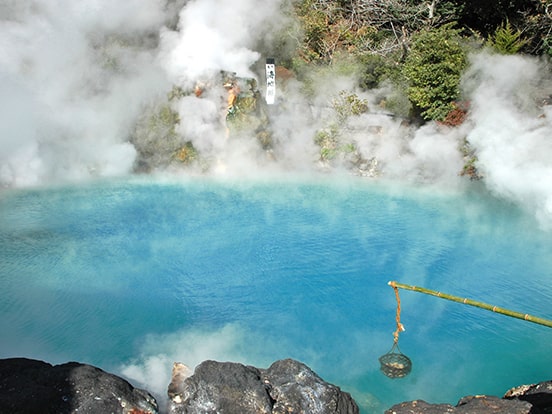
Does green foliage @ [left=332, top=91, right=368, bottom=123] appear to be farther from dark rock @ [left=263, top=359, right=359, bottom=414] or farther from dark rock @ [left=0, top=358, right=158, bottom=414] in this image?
dark rock @ [left=0, top=358, right=158, bottom=414]

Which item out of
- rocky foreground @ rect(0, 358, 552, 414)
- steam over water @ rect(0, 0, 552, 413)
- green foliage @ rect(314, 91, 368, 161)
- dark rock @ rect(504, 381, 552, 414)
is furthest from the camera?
green foliage @ rect(314, 91, 368, 161)

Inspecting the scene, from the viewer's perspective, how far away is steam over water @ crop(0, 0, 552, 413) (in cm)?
607

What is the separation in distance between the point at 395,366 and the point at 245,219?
5391 millimetres

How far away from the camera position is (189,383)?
15.6 feet

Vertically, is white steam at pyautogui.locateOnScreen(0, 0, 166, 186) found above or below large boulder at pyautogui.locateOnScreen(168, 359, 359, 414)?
above

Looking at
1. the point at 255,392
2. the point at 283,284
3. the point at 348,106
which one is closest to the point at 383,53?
the point at 348,106

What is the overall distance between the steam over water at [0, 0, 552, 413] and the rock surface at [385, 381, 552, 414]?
469 millimetres

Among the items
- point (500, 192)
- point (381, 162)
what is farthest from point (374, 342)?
point (381, 162)

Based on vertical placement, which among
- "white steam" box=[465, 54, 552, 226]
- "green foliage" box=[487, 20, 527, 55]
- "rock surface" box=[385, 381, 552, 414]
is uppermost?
"green foliage" box=[487, 20, 527, 55]

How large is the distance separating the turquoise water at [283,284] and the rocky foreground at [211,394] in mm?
601

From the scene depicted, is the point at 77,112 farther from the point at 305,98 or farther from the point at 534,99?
the point at 534,99

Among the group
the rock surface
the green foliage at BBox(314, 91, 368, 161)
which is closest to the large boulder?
the rock surface

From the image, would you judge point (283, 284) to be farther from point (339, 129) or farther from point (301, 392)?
point (339, 129)

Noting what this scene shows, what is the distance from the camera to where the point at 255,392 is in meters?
4.68
